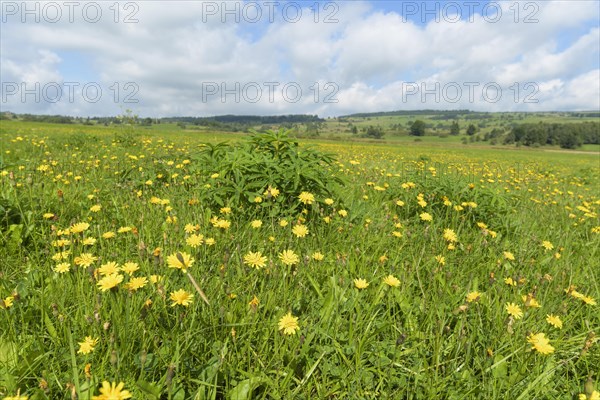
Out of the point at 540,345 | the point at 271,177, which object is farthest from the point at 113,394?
the point at 271,177

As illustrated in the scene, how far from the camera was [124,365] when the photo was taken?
1.30 meters

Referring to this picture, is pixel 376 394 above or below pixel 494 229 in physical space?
below

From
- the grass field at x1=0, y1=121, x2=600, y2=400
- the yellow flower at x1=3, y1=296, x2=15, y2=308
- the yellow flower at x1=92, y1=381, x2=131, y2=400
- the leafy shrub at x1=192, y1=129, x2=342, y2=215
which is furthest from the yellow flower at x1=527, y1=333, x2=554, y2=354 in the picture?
the yellow flower at x1=3, y1=296, x2=15, y2=308

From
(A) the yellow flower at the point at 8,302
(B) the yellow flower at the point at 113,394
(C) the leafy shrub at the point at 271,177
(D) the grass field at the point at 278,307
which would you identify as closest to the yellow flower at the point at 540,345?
(D) the grass field at the point at 278,307

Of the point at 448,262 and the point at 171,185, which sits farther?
the point at 171,185

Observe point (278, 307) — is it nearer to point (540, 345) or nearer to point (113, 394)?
point (113, 394)

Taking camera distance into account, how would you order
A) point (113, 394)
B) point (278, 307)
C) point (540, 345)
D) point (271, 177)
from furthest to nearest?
point (271, 177) < point (278, 307) < point (540, 345) < point (113, 394)

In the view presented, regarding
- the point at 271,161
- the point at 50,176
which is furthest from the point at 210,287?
the point at 50,176

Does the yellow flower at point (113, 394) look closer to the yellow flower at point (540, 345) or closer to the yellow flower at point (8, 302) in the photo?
the yellow flower at point (8, 302)

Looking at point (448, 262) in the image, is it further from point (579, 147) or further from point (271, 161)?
point (579, 147)

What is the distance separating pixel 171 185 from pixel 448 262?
3358mm

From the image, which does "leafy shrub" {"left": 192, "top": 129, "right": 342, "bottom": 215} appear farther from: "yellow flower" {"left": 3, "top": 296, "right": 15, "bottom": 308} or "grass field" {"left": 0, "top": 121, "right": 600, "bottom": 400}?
"yellow flower" {"left": 3, "top": 296, "right": 15, "bottom": 308}

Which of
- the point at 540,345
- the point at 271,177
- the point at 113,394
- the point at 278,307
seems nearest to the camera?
the point at 113,394

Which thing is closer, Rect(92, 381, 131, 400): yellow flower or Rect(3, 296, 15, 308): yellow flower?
Rect(92, 381, 131, 400): yellow flower
